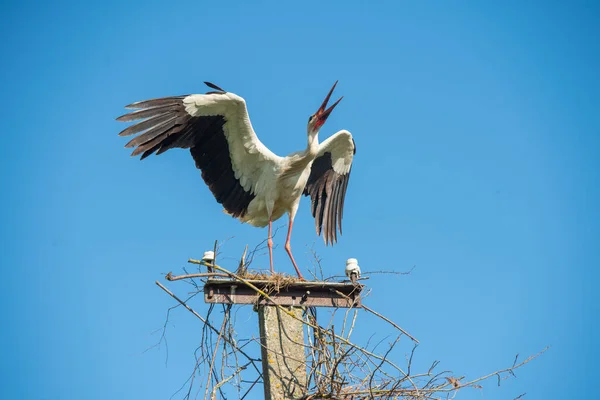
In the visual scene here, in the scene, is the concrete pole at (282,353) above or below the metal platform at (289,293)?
below

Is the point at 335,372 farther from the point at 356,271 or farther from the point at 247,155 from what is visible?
the point at 247,155

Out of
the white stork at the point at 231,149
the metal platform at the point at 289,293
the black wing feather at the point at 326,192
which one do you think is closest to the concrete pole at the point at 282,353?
the metal platform at the point at 289,293

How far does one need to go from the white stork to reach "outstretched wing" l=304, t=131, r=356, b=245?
1.79 ft

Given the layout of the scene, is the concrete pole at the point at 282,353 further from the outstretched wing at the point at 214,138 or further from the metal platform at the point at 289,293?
the outstretched wing at the point at 214,138

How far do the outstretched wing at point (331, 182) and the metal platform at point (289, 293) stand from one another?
216cm

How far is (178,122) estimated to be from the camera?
20.6ft

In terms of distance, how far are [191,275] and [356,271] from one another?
111 centimetres

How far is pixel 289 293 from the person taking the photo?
4.75 m

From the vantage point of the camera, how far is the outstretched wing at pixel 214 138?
6133mm

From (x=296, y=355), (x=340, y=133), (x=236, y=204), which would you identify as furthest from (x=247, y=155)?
(x=296, y=355)

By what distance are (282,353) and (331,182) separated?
304 centimetres

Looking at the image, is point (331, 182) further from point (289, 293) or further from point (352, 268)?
point (289, 293)

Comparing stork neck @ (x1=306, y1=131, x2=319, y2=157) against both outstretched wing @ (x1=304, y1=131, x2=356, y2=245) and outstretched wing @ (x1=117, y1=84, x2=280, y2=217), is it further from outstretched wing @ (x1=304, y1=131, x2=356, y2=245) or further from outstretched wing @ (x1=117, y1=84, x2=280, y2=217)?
outstretched wing @ (x1=304, y1=131, x2=356, y2=245)

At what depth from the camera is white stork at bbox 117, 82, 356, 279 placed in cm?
618
